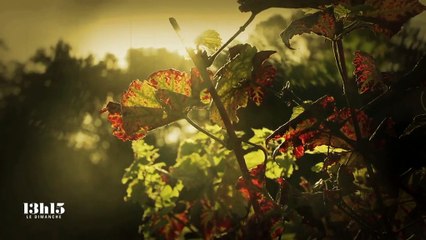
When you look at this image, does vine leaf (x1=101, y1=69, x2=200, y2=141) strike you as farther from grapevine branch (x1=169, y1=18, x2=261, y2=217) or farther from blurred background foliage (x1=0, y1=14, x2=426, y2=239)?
blurred background foliage (x1=0, y1=14, x2=426, y2=239)

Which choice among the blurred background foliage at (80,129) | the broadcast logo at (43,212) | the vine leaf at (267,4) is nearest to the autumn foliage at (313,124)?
the vine leaf at (267,4)

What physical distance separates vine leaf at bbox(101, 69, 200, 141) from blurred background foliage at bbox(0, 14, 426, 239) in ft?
12.3

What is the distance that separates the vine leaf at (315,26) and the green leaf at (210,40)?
0.07 meters

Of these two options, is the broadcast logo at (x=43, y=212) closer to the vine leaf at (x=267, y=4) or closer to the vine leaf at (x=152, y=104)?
the vine leaf at (x=152, y=104)

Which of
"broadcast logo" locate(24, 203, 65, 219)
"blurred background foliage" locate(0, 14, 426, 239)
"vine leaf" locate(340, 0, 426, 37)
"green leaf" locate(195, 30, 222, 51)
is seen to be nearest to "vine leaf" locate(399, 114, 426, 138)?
"vine leaf" locate(340, 0, 426, 37)

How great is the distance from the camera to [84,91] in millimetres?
14016

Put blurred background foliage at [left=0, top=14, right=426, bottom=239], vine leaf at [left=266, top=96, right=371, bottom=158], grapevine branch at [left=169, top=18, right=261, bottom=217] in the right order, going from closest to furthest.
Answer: grapevine branch at [left=169, top=18, right=261, bottom=217], vine leaf at [left=266, top=96, right=371, bottom=158], blurred background foliage at [left=0, top=14, right=426, bottom=239]

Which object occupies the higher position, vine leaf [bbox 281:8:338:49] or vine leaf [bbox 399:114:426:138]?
vine leaf [bbox 281:8:338:49]

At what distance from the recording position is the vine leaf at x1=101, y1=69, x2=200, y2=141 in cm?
49

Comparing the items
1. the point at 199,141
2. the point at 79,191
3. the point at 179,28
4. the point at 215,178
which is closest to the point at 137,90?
the point at 179,28

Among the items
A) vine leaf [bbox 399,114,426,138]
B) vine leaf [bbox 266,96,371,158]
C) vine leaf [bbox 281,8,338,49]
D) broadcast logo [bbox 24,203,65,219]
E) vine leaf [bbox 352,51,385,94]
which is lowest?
vine leaf [bbox 399,114,426,138]

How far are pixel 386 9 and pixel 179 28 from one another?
23cm

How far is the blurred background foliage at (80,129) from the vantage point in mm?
5453

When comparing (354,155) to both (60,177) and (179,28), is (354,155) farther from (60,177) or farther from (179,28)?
(60,177)
